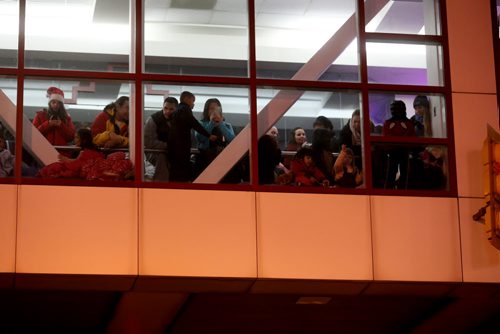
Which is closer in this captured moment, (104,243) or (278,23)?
(104,243)

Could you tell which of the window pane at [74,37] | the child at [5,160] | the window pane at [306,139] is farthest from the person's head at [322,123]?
the child at [5,160]

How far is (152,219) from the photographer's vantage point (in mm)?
14594

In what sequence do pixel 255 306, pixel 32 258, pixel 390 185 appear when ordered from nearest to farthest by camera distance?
pixel 32 258 < pixel 390 185 < pixel 255 306

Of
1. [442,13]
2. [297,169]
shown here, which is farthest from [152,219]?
[442,13]

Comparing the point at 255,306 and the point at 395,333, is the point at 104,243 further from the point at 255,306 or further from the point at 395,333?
the point at 395,333

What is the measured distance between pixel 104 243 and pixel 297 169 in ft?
8.52

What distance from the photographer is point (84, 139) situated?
47.6 feet

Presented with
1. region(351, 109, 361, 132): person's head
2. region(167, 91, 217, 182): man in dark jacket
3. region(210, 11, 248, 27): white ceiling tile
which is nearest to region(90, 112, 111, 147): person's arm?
region(167, 91, 217, 182): man in dark jacket

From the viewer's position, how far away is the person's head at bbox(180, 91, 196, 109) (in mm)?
14977

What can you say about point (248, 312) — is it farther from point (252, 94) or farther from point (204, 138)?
point (252, 94)

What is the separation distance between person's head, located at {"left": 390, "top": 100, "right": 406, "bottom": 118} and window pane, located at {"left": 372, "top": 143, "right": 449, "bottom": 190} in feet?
1.42

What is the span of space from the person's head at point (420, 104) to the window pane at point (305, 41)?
86cm

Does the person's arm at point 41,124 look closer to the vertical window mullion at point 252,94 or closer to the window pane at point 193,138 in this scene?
the window pane at point 193,138

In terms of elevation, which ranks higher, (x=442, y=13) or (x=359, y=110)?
(x=442, y=13)
